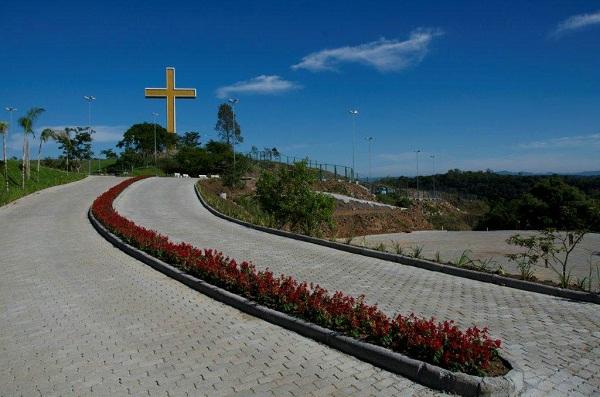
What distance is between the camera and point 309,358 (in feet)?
18.2

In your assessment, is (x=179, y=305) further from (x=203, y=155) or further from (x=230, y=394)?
(x=203, y=155)

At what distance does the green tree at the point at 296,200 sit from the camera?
19.1 meters

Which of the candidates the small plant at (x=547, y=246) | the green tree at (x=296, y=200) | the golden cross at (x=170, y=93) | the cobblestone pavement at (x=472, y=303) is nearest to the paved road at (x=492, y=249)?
the small plant at (x=547, y=246)

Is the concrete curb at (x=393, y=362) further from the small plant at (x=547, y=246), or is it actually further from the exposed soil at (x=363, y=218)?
the exposed soil at (x=363, y=218)

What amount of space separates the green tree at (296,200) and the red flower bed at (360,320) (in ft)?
28.8

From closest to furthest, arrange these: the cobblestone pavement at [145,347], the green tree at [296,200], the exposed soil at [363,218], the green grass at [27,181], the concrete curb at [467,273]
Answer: the cobblestone pavement at [145,347] < the concrete curb at [467,273] < the green tree at [296,200] < the green grass at [27,181] < the exposed soil at [363,218]

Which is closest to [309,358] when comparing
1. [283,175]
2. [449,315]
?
[449,315]

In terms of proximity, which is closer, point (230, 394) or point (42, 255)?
point (230, 394)

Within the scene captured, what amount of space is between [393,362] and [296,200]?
45.9ft

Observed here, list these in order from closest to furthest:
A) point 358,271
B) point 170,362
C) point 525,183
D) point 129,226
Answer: point 170,362
point 358,271
point 129,226
point 525,183

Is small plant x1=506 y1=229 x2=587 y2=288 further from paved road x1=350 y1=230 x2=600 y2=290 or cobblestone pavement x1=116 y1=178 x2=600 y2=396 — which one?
cobblestone pavement x1=116 y1=178 x2=600 y2=396

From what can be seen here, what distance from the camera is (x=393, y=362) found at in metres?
5.19

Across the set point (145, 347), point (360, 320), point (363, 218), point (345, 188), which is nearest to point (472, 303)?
point (360, 320)

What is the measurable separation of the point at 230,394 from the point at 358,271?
5.97m
